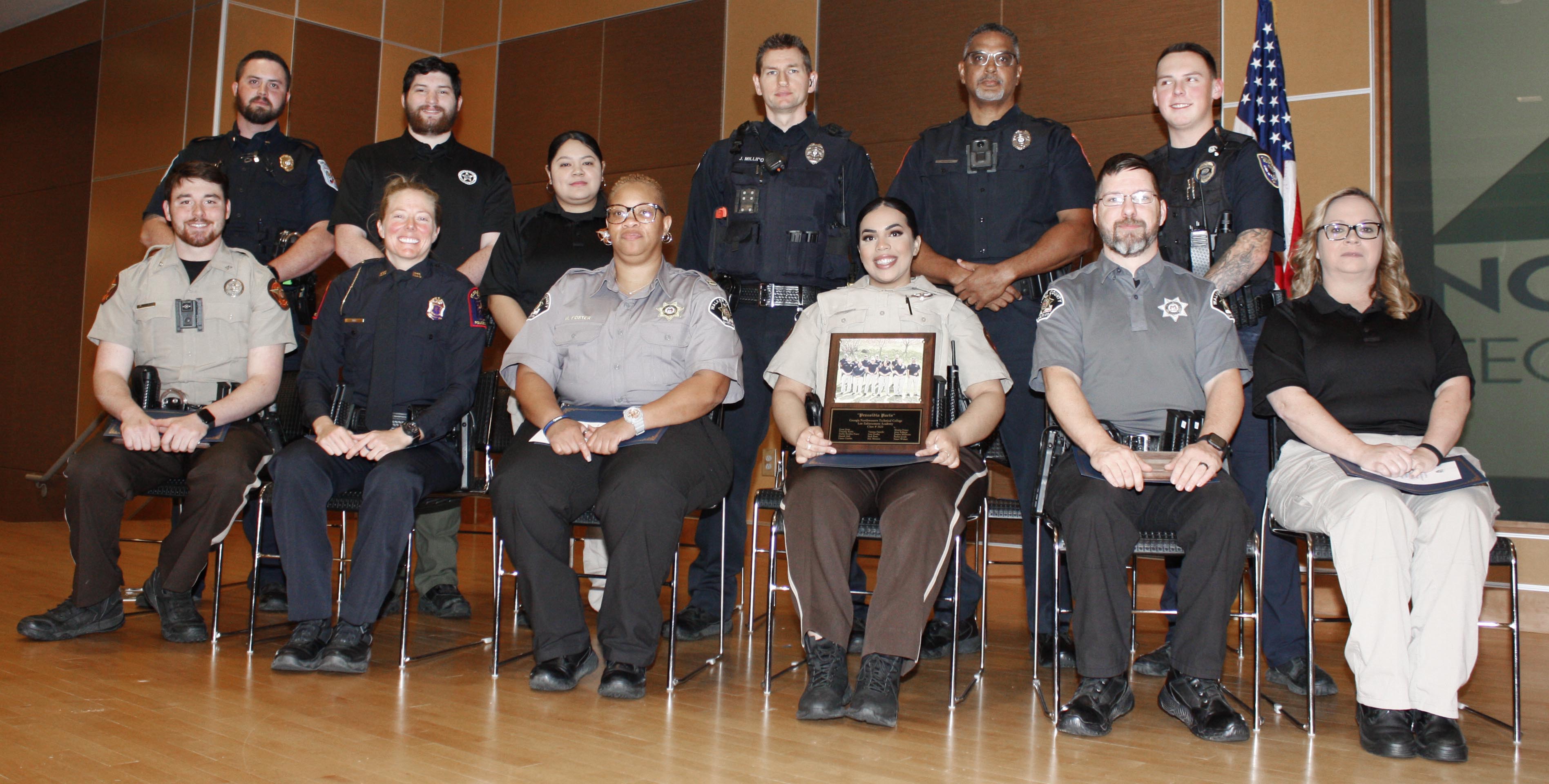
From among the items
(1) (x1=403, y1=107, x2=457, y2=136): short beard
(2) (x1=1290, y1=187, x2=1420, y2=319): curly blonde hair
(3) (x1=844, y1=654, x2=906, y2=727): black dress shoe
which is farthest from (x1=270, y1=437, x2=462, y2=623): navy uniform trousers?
(2) (x1=1290, y1=187, x2=1420, y2=319): curly blonde hair

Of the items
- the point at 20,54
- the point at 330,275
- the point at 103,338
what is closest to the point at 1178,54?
the point at 103,338

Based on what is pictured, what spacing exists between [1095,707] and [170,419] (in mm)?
3129

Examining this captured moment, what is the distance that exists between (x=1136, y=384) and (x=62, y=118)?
8.99m

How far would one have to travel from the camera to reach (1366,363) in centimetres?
305

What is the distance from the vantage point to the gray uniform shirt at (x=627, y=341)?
3424 mm

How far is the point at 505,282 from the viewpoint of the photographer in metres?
4.09

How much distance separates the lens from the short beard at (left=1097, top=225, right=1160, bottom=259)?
315cm

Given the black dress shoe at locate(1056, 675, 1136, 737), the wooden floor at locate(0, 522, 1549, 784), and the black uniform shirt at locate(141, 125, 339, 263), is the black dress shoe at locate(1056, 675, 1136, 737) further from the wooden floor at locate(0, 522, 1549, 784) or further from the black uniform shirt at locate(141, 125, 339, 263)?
the black uniform shirt at locate(141, 125, 339, 263)

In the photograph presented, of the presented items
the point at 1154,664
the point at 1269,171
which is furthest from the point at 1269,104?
the point at 1154,664

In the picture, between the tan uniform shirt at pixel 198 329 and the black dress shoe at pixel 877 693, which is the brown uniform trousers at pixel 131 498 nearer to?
the tan uniform shirt at pixel 198 329

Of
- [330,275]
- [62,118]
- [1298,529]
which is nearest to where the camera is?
[1298,529]

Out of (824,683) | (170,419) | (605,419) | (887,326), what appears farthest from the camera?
(170,419)

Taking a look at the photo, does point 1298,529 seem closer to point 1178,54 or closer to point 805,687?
point 805,687

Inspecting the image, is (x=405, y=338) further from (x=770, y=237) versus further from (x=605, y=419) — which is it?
(x=770, y=237)
